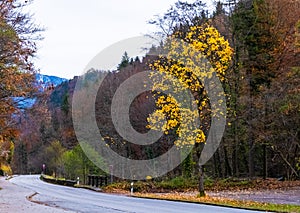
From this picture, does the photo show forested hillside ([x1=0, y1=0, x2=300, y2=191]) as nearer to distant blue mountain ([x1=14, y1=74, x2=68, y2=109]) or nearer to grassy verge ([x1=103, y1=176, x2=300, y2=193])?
distant blue mountain ([x1=14, y1=74, x2=68, y2=109])

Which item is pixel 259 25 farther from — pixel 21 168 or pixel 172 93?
pixel 21 168

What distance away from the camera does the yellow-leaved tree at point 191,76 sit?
24.7 metres

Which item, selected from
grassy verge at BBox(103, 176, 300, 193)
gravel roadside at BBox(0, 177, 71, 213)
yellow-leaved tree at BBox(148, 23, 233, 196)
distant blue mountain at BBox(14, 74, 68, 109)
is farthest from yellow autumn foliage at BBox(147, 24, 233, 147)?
grassy verge at BBox(103, 176, 300, 193)

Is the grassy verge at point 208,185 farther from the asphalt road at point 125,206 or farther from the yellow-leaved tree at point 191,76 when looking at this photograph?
the asphalt road at point 125,206

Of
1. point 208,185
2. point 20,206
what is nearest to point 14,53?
point 20,206

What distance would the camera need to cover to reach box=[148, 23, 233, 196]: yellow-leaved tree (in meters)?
24.7

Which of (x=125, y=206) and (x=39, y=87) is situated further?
(x=39, y=87)

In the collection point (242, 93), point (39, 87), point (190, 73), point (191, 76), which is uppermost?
point (242, 93)

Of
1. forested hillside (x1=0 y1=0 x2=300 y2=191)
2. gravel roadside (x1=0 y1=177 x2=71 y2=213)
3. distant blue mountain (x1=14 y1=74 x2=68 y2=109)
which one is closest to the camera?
gravel roadside (x1=0 y1=177 x2=71 y2=213)

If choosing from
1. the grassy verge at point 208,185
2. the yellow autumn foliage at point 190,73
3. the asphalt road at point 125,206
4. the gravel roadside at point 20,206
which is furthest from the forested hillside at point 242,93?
the asphalt road at point 125,206

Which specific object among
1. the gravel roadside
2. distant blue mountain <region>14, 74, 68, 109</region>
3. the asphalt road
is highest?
distant blue mountain <region>14, 74, 68, 109</region>

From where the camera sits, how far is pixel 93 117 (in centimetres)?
5284

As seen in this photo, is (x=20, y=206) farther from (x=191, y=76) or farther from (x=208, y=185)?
(x=208, y=185)

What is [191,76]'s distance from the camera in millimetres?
25141
